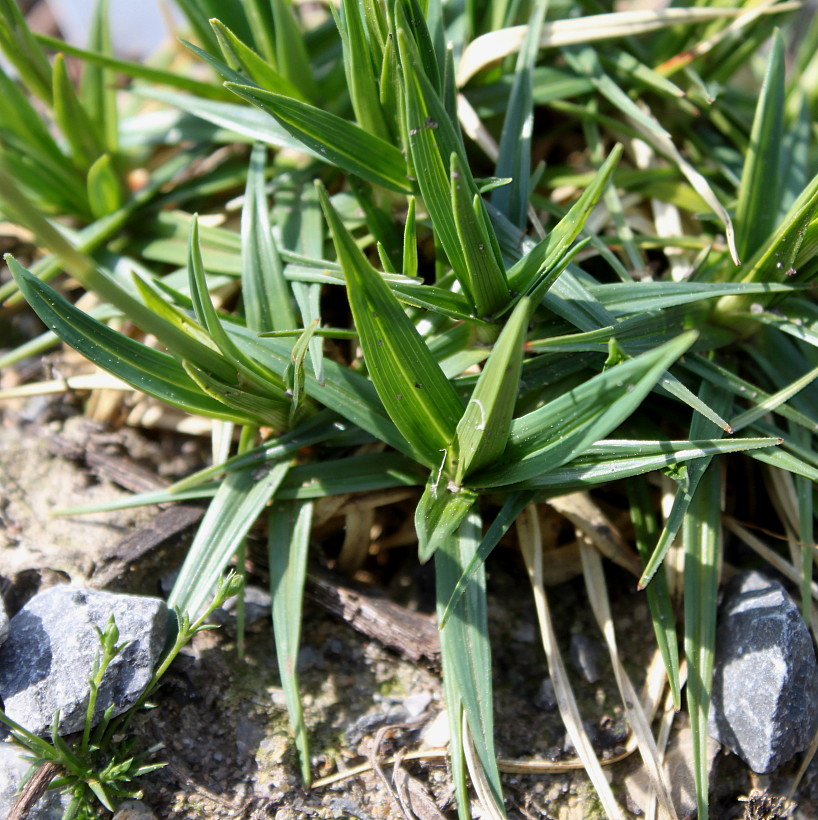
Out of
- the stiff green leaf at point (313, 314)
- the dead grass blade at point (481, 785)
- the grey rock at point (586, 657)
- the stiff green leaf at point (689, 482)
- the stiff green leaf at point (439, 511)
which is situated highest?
the stiff green leaf at point (313, 314)

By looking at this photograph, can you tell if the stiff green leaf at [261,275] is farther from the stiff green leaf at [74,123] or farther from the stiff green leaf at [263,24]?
the stiff green leaf at [74,123]

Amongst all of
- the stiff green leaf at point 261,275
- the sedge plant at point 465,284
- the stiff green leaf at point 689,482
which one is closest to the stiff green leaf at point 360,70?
the sedge plant at point 465,284

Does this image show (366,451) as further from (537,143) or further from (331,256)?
(537,143)

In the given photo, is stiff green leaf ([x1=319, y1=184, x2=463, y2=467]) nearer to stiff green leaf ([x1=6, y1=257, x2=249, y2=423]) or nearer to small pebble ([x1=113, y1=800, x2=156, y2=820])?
stiff green leaf ([x1=6, y1=257, x2=249, y2=423])

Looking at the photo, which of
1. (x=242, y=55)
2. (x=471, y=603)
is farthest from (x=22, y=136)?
(x=471, y=603)

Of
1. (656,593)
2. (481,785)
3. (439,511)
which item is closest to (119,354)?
(439,511)
